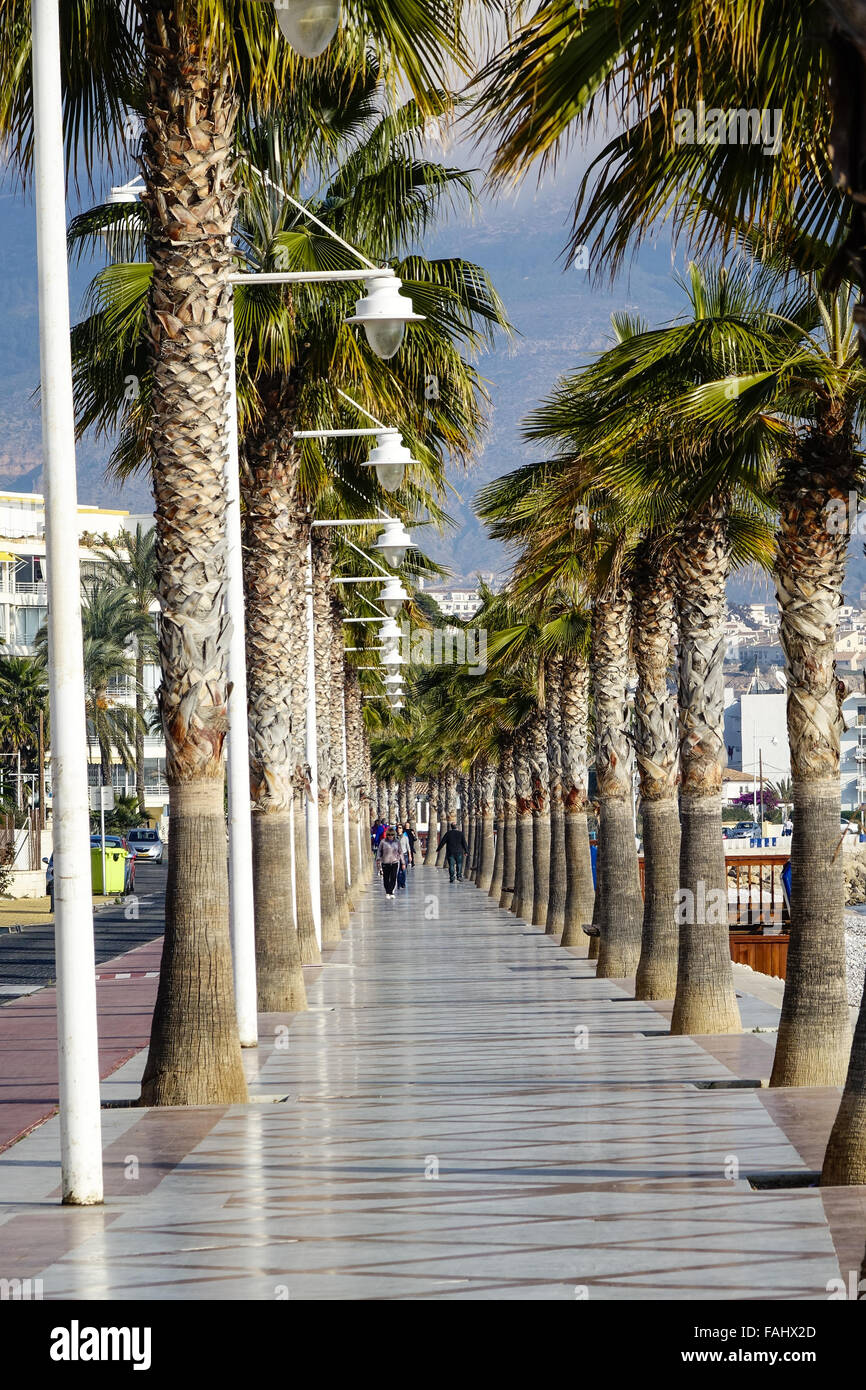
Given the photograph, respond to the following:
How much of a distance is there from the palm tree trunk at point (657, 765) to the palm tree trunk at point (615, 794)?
2100 millimetres

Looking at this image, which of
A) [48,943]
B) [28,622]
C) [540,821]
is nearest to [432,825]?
[28,622]

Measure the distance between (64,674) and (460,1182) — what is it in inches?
111

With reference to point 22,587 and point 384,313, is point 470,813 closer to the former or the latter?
point 22,587

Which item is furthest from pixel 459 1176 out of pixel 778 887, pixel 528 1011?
pixel 778 887

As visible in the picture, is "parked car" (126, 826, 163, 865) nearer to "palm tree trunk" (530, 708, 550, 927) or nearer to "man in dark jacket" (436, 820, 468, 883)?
"man in dark jacket" (436, 820, 468, 883)

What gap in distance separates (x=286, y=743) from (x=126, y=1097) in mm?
5803

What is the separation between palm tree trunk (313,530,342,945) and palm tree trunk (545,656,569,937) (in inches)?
138

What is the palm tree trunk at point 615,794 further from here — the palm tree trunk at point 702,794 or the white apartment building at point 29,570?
the white apartment building at point 29,570

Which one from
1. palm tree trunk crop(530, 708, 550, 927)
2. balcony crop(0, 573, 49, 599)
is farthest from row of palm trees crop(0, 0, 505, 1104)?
balcony crop(0, 573, 49, 599)

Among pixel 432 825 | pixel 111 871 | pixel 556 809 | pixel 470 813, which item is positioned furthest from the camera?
pixel 432 825

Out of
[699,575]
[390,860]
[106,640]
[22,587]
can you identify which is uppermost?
[22,587]

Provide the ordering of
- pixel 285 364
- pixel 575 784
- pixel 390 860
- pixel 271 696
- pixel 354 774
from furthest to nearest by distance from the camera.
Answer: pixel 354 774 → pixel 390 860 → pixel 575 784 → pixel 271 696 → pixel 285 364

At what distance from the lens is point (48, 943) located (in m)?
30.3

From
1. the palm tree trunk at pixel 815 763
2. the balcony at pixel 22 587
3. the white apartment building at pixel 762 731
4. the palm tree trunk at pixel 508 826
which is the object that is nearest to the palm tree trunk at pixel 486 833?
the palm tree trunk at pixel 508 826
